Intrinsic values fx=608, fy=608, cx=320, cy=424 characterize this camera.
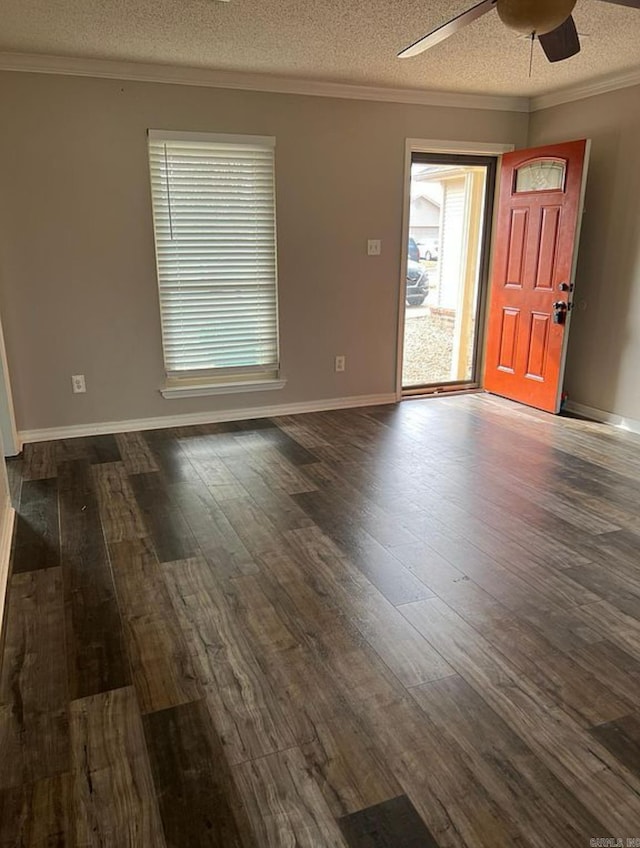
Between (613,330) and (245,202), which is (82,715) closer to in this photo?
(245,202)

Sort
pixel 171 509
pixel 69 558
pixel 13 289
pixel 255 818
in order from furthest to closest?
pixel 13 289
pixel 171 509
pixel 69 558
pixel 255 818

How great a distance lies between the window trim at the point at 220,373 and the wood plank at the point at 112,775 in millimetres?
2995

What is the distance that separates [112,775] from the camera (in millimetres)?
1598

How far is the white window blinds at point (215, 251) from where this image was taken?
169 inches

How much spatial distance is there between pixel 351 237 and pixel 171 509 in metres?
2.75

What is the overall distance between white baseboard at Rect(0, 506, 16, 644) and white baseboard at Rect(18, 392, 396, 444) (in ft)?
4.39

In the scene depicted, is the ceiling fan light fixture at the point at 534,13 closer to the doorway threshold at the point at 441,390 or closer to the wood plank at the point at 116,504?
the wood plank at the point at 116,504

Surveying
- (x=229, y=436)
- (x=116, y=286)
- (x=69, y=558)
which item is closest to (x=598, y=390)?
(x=229, y=436)

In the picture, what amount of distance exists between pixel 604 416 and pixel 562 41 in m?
3.02

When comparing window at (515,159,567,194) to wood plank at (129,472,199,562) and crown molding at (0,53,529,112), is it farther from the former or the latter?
wood plank at (129,472,199,562)

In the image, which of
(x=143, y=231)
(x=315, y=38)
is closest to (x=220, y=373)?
(x=143, y=231)

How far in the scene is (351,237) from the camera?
4852mm

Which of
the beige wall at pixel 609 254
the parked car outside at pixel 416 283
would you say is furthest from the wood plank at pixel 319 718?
the parked car outside at pixel 416 283

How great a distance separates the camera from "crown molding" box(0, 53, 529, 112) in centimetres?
379
